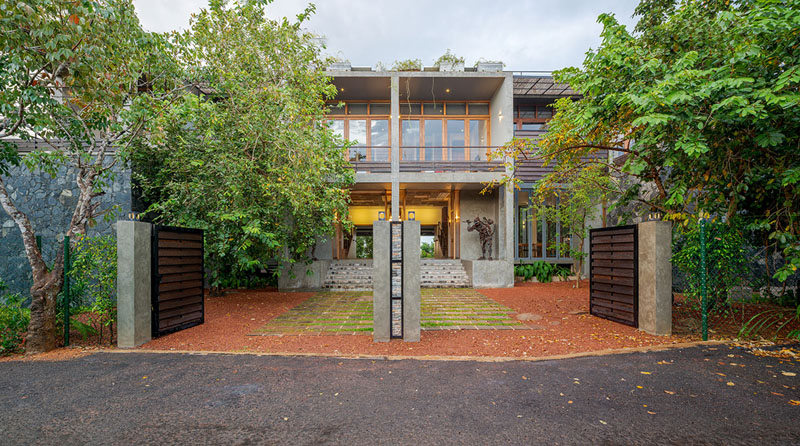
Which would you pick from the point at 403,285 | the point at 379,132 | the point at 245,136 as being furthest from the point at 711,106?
the point at 379,132

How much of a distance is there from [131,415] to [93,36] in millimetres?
4798

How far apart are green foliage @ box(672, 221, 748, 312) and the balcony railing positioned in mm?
7134

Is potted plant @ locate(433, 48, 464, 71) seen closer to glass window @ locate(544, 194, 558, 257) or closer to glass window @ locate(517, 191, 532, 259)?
glass window @ locate(517, 191, 532, 259)

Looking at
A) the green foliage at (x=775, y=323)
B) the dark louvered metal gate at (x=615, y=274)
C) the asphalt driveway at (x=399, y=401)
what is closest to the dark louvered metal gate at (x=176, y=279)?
the asphalt driveway at (x=399, y=401)

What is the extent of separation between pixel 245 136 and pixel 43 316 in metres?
4.22

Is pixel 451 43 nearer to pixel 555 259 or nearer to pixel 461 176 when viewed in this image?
pixel 461 176

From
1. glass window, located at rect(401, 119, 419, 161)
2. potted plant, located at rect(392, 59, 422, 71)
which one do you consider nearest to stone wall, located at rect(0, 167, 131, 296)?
potted plant, located at rect(392, 59, 422, 71)

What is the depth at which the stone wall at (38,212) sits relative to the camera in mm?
7934

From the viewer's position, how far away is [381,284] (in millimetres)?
4926

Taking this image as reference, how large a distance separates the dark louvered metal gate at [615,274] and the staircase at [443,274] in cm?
494

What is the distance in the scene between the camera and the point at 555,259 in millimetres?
12586

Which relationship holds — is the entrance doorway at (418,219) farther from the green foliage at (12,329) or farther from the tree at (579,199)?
the green foliage at (12,329)

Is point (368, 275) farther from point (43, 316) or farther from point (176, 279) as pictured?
point (43, 316)

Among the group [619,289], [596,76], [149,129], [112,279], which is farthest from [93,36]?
[619,289]
